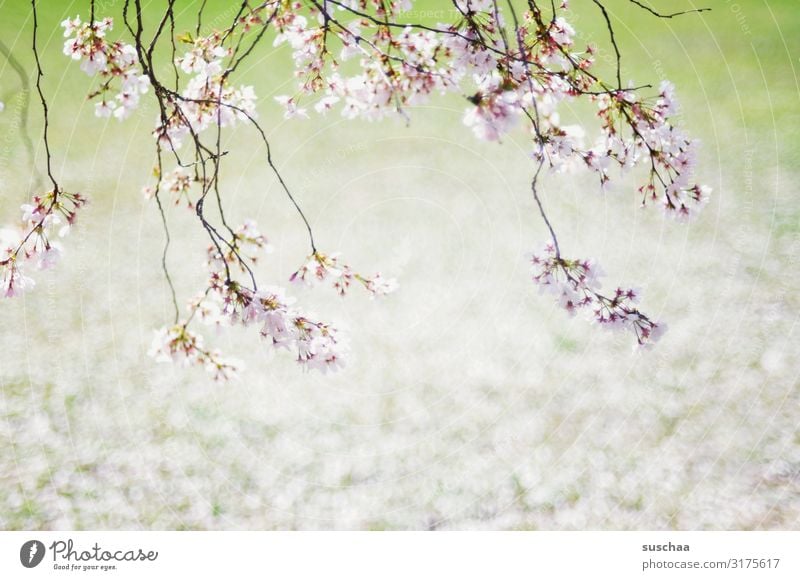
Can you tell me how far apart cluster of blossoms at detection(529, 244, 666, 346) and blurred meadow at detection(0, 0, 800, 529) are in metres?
0.46

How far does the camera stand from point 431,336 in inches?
70.9

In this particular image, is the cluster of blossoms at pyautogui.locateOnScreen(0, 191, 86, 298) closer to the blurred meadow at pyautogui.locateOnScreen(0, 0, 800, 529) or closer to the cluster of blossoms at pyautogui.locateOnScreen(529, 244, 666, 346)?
the blurred meadow at pyautogui.locateOnScreen(0, 0, 800, 529)

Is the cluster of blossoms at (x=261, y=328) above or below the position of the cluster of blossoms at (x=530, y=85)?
below

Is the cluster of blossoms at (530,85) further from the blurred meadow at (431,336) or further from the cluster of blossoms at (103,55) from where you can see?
the blurred meadow at (431,336)

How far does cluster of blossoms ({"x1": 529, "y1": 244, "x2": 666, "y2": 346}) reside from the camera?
3.71 feet

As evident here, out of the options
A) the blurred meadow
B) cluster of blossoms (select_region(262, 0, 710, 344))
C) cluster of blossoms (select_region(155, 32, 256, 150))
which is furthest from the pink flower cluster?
the blurred meadow

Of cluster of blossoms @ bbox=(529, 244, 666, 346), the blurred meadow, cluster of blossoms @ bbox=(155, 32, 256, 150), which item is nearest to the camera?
cluster of blossoms @ bbox=(529, 244, 666, 346)

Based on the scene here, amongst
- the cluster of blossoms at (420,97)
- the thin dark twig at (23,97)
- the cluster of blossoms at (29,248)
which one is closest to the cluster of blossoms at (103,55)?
the cluster of blossoms at (420,97)
